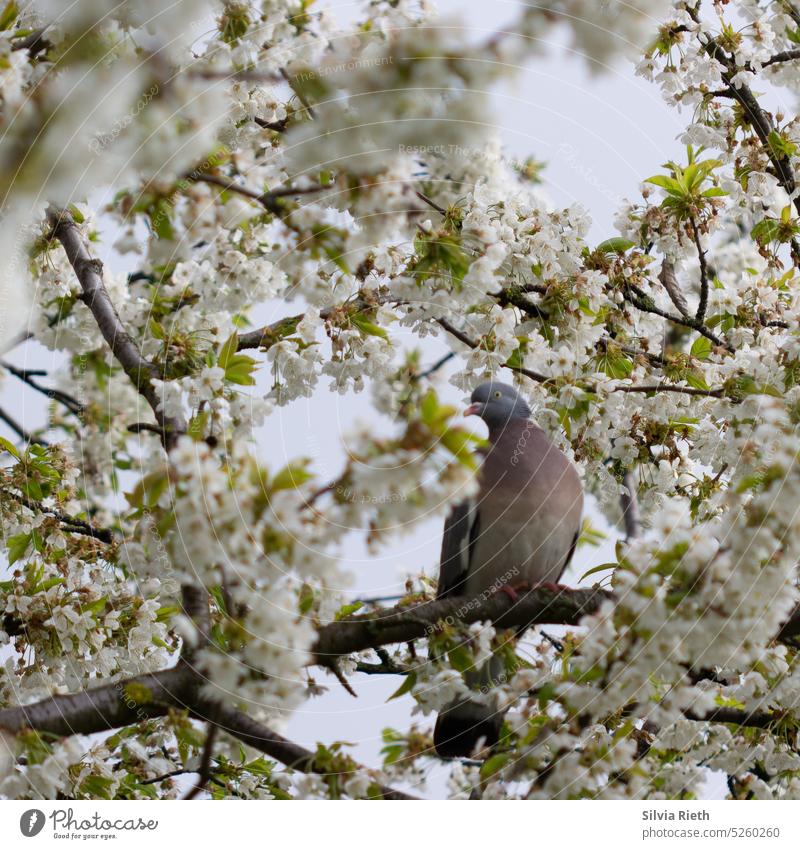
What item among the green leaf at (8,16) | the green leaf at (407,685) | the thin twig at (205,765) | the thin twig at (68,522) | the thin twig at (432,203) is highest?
the green leaf at (8,16)

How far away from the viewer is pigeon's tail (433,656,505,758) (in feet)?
6.57

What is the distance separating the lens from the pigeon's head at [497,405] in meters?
2.36

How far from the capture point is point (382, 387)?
7.14 feet

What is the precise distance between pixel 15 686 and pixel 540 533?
1.44 metres

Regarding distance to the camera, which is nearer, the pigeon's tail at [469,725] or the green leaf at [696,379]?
the pigeon's tail at [469,725]

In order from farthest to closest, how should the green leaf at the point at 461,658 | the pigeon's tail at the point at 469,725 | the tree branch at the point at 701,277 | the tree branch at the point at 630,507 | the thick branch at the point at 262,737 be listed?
the tree branch at the point at 630,507 < the tree branch at the point at 701,277 < the pigeon's tail at the point at 469,725 < the green leaf at the point at 461,658 < the thick branch at the point at 262,737

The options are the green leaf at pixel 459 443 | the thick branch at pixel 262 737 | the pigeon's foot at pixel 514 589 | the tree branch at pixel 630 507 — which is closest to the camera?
the green leaf at pixel 459 443

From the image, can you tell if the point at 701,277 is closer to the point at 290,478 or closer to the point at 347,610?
the point at 347,610

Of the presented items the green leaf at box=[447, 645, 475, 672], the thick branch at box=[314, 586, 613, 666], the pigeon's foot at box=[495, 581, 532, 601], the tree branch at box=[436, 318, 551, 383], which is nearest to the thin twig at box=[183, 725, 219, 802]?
the thick branch at box=[314, 586, 613, 666]

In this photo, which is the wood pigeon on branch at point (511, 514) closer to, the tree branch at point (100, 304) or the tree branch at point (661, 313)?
the tree branch at point (661, 313)

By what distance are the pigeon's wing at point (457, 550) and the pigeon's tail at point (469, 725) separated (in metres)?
0.30

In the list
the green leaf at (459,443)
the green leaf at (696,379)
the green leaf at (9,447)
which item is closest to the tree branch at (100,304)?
the green leaf at (9,447)

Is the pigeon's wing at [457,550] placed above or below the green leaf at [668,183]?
below

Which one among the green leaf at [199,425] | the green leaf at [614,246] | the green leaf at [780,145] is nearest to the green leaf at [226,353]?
the green leaf at [199,425]
